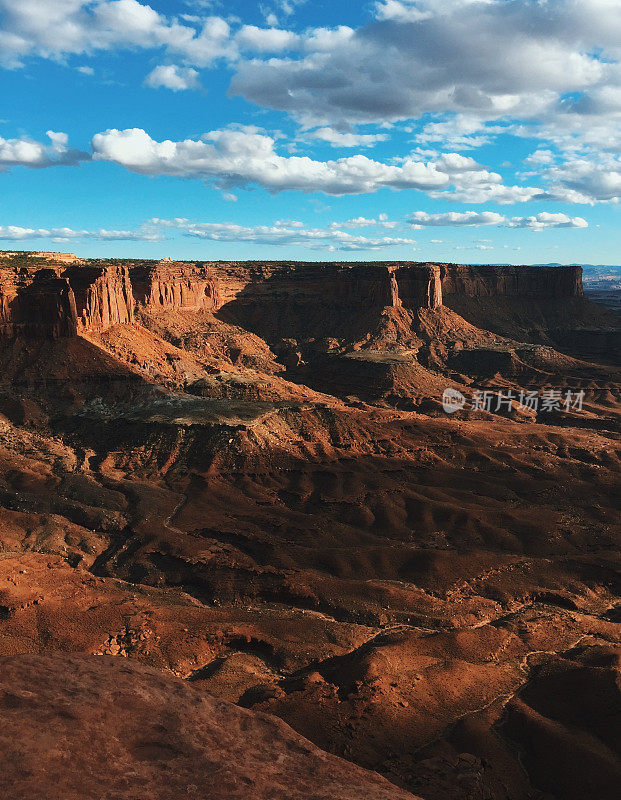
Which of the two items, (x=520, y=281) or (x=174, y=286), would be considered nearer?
(x=174, y=286)

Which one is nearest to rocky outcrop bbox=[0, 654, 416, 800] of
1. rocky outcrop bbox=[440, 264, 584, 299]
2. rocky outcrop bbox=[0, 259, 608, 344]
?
rocky outcrop bbox=[0, 259, 608, 344]

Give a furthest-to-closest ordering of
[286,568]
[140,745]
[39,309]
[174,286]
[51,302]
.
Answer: [174,286], [39,309], [51,302], [286,568], [140,745]

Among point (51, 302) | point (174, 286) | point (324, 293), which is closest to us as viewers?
point (51, 302)

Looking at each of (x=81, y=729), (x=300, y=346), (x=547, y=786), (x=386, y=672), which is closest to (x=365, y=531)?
(x=386, y=672)

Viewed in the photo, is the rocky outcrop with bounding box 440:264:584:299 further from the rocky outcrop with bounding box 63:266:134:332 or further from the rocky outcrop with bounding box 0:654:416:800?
the rocky outcrop with bounding box 0:654:416:800

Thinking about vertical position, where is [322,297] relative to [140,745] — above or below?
above

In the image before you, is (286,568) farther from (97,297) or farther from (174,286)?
(174,286)

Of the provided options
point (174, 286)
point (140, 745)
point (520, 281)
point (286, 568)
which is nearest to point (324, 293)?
point (174, 286)
